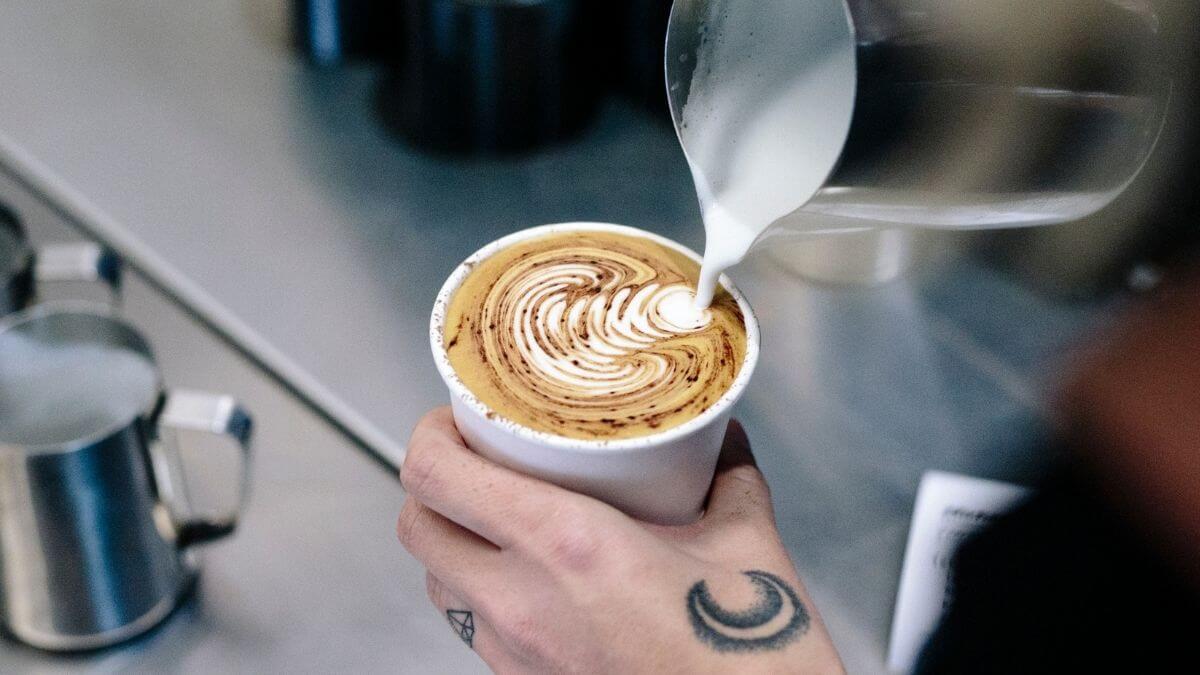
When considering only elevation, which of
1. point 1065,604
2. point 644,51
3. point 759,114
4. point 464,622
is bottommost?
point 1065,604

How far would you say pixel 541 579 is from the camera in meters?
0.60

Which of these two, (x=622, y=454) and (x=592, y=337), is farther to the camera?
(x=592, y=337)

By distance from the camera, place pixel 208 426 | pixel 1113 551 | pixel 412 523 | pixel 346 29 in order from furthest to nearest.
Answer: pixel 346 29, pixel 1113 551, pixel 208 426, pixel 412 523

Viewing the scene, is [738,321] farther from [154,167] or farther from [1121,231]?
[154,167]

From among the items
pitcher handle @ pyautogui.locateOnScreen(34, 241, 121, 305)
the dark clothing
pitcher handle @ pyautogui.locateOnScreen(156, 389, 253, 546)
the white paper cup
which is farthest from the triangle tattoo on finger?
pitcher handle @ pyautogui.locateOnScreen(34, 241, 121, 305)

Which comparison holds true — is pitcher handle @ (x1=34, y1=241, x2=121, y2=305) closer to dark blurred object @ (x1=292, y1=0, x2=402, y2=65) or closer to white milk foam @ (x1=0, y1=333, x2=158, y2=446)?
white milk foam @ (x1=0, y1=333, x2=158, y2=446)

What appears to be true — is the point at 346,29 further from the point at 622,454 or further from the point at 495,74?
the point at 622,454

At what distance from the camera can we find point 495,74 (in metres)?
1.20

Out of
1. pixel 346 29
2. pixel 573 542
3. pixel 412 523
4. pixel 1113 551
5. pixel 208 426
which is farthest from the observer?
pixel 346 29

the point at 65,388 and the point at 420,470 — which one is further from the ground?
the point at 420,470

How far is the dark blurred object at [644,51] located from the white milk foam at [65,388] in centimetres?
68

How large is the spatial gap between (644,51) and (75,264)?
2.30 feet

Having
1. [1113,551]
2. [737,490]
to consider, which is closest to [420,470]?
[737,490]

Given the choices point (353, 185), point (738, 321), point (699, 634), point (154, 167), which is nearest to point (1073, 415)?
point (738, 321)
